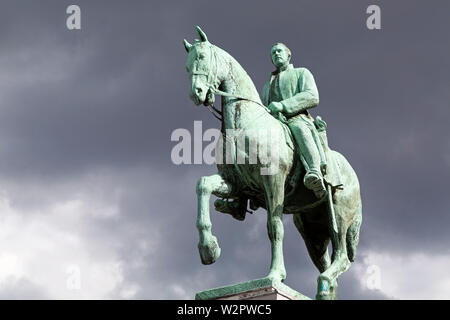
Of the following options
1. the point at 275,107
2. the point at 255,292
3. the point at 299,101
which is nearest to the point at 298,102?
the point at 299,101

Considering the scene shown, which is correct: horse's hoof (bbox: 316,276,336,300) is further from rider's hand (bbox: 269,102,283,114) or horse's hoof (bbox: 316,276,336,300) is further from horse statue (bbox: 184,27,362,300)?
rider's hand (bbox: 269,102,283,114)

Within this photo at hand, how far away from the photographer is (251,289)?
1512cm

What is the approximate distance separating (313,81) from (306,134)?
1379mm

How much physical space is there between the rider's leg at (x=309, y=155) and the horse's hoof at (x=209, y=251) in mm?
1934

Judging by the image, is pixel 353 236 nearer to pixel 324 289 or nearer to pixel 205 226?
pixel 324 289

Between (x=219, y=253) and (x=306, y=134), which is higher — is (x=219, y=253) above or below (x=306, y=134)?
below

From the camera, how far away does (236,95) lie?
1625cm

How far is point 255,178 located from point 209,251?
5.07 feet

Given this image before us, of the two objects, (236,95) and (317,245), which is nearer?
(236,95)
